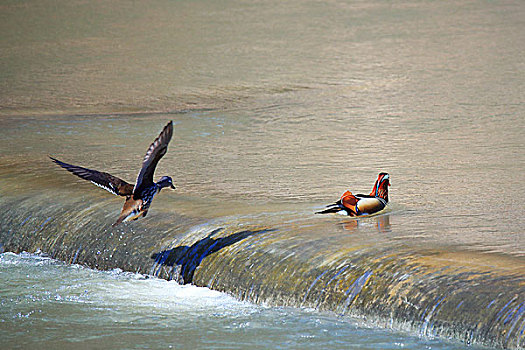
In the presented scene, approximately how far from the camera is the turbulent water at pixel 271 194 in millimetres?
3785

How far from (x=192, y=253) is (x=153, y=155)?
1.15 meters

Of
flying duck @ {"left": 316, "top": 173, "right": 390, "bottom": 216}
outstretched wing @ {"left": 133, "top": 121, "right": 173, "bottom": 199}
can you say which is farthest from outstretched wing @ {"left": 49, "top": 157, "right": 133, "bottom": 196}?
flying duck @ {"left": 316, "top": 173, "right": 390, "bottom": 216}

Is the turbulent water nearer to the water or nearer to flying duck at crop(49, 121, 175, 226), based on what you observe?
the water

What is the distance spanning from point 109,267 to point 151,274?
1.10 ft

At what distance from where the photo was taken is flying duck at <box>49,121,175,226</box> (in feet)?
11.6

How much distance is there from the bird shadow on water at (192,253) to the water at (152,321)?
0.06 meters

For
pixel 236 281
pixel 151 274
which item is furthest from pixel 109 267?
pixel 236 281

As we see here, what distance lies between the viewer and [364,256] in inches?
157

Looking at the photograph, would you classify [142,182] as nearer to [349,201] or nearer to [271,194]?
[349,201]

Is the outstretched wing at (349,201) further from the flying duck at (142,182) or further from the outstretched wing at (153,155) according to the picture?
the outstretched wing at (153,155)

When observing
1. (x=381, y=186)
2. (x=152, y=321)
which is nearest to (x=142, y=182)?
(x=152, y=321)

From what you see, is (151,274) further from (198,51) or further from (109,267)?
(198,51)

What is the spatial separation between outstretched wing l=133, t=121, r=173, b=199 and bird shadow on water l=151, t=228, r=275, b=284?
88 centimetres

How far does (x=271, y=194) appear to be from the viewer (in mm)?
5266
